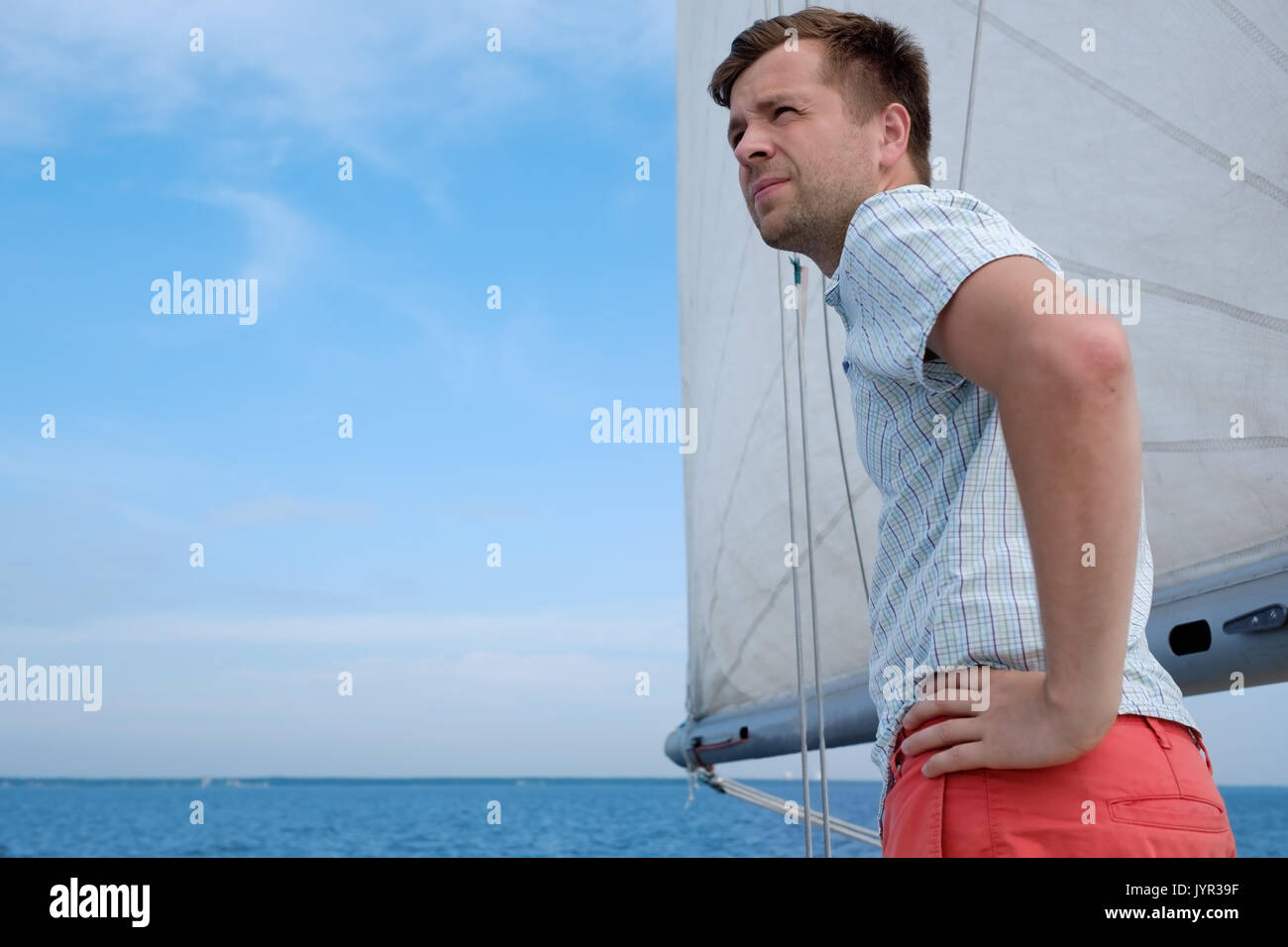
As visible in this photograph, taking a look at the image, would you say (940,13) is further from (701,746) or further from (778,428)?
(701,746)

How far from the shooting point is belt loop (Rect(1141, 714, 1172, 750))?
84 cm

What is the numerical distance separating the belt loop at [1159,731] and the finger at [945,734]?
141 millimetres

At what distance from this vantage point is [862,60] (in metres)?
1.07

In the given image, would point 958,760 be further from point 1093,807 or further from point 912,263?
point 912,263

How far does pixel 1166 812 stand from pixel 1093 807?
0.06 m

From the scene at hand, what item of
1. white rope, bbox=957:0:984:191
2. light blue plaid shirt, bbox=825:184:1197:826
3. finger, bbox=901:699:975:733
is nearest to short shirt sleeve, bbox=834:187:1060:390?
light blue plaid shirt, bbox=825:184:1197:826

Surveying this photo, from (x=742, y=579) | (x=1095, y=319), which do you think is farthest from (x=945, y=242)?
(x=742, y=579)

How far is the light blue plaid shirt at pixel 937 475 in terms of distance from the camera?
83cm

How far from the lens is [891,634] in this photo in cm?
96

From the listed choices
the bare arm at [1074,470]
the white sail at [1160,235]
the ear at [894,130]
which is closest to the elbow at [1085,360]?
the bare arm at [1074,470]

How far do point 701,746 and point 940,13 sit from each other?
2805mm

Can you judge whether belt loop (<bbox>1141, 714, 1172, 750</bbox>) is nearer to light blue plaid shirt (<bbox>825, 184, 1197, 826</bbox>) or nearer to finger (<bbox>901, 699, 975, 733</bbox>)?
light blue plaid shirt (<bbox>825, 184, 1197, 826</bbox>)

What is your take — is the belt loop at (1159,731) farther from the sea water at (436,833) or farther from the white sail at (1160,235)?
the sea water at (436,833)
